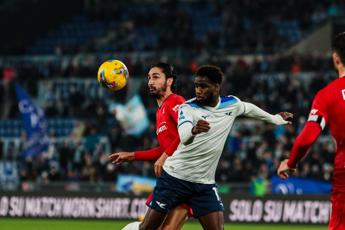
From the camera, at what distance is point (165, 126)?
9656 mm

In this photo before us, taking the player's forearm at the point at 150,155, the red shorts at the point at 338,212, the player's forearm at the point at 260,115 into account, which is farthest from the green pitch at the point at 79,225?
the red shorts at the point at 338,212

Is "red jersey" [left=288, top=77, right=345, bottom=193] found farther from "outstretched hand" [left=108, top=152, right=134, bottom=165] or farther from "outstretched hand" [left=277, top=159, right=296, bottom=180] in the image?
"outstretched hand" [left=108, top=152, right=134, bottom=165]

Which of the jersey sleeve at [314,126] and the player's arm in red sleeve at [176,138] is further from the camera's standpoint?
the player's arm in red sleeve at [176,138]

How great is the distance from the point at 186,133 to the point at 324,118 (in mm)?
1530

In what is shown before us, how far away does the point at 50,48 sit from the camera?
126 ft

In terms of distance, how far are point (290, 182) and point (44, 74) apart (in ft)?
43.9

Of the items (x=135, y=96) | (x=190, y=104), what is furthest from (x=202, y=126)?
(x=135, y=96)

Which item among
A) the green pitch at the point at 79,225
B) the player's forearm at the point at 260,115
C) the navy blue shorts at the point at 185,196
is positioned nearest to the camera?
the navy blue shorts at the point at 185,196

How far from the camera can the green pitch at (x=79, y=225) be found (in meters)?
17.8

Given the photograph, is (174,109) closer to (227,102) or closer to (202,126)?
(227,102)

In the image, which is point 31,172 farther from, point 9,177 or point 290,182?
point 290,182

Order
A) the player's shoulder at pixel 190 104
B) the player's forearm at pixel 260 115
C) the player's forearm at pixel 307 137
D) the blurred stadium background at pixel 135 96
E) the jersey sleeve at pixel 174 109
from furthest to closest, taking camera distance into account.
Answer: the blurred stadium background at pixel 135 96
the jersey sleeve at pixel 174 109
the player's forearm at pixel 260 115
the player's shoulder at pixel 190 104
the player's forearm at pixel 307 137

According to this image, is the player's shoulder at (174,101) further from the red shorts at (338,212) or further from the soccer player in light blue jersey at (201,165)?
the red shorts at (338,212)

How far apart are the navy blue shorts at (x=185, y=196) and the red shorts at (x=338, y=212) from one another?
1.86m
